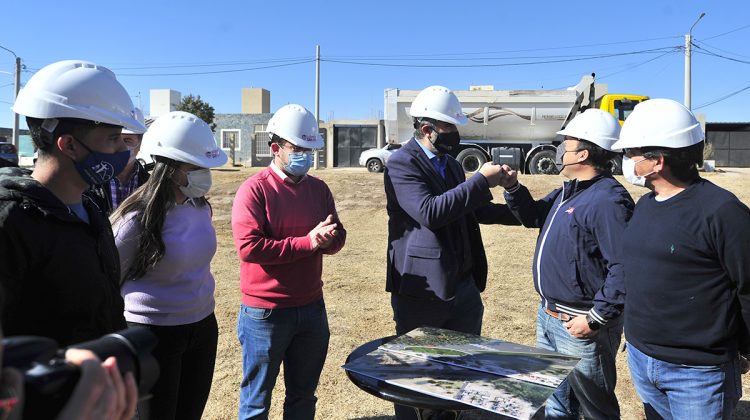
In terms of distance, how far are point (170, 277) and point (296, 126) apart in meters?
1.12

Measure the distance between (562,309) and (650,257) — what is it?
60cm

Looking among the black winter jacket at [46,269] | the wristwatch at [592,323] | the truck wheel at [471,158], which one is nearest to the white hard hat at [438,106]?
the wristwatch at [592,323]

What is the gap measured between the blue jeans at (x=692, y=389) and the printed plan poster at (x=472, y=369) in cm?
50

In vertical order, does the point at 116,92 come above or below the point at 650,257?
above

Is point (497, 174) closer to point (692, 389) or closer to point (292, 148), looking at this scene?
point (292, 148)

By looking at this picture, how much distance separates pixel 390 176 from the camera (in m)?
3.02

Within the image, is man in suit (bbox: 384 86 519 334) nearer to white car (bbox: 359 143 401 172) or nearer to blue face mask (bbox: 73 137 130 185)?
blue face mask (bbox: 73 137 130 185)

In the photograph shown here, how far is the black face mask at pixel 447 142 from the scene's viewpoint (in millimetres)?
3088

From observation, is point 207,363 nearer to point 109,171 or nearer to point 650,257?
point 109,171

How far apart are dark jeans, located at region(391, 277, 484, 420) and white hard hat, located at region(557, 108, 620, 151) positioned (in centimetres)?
105

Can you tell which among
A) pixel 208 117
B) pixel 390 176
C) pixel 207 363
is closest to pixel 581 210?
pixel 390 176

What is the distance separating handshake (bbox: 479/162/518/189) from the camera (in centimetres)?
291

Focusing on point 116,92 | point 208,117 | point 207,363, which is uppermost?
point 208,117

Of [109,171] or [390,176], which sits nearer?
[109,171]
